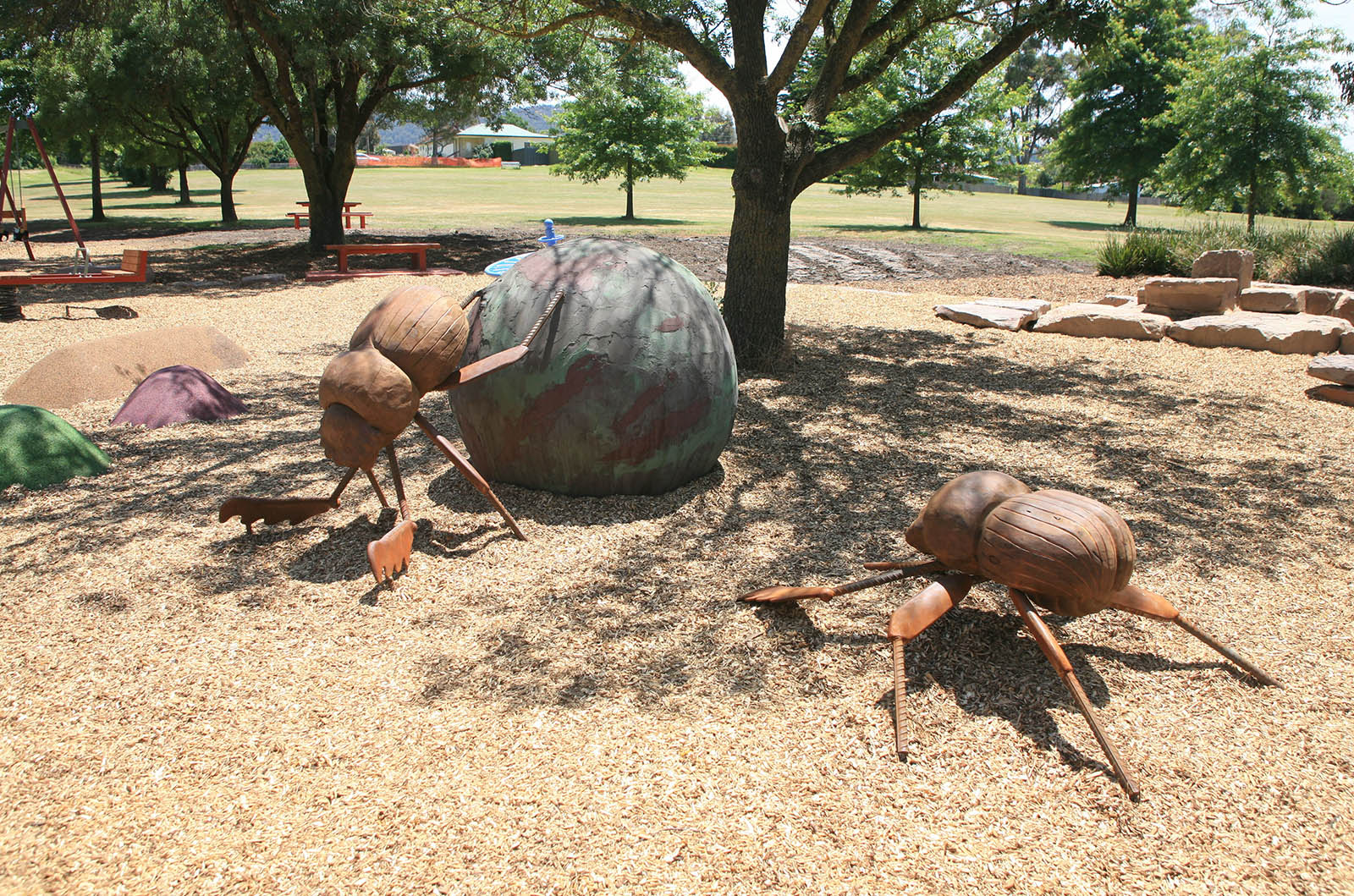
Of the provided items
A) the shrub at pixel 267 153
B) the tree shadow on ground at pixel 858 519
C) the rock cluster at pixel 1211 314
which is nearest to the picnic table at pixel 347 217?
the rock cluster at pixel 1211 314

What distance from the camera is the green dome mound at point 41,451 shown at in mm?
5297

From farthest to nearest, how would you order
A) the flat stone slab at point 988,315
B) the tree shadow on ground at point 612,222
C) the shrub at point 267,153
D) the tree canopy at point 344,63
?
1. the shrub at point 267,153
2. the tree shadow on ground at point 612,222
3. the tree canopy at point 344,63
4. the flat stone slab at point 988,315

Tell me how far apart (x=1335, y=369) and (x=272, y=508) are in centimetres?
850

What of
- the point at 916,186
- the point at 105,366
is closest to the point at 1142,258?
the point at 916,186

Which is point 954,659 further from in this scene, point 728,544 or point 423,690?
point 423,690

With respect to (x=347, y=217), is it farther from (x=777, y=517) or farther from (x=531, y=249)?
(x=777, y=517)

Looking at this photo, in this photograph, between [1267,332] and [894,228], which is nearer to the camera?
[1267,332]

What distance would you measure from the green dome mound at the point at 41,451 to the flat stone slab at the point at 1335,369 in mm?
9551

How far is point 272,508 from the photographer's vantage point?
448 cm

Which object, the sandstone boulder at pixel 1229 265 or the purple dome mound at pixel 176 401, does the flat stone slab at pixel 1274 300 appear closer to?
the sandstone boulder at pixel 1229 265

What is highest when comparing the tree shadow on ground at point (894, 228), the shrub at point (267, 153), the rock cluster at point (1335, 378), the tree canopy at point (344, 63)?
the shrub at point (267, 153)

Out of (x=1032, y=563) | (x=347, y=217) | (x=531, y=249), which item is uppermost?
(x=347, y=217)

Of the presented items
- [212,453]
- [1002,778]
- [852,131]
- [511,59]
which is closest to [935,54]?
[852,131]

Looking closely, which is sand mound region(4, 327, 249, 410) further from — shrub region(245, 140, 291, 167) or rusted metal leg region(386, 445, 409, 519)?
shrub region(245, 140, 291, 167)
